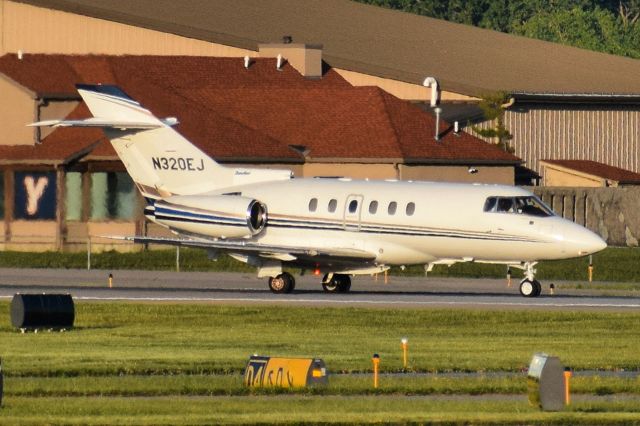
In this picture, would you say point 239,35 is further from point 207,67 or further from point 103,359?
point 103,359

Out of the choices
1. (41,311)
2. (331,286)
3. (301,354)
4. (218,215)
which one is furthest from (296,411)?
(331,286)

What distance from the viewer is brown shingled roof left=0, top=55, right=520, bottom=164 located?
218ft

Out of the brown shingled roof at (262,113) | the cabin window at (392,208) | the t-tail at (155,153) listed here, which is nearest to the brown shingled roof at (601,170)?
the brown shingled roof at (262,113)

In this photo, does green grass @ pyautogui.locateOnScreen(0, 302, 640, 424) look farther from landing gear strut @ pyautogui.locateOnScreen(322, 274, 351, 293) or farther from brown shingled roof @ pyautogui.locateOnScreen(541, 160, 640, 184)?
brown shingled roof @ pyautogui.locateOnScreen(541, 160, 640, 184)

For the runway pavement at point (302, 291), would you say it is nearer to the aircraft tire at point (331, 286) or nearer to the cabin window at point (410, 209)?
the aircraft tire at point (331, 286)

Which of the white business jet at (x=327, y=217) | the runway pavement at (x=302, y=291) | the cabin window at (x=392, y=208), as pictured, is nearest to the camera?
the runway pavement at (x=302, y=291)

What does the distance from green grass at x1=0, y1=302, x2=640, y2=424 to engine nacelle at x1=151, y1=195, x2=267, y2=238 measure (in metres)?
5.30

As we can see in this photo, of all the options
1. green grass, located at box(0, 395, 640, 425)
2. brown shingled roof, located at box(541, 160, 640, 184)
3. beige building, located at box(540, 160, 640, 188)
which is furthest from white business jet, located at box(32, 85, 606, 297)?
brown shingled roof, located at box(541, 160, 640, 184)

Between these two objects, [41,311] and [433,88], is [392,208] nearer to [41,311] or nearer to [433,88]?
[41,311]

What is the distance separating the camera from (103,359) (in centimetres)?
2973

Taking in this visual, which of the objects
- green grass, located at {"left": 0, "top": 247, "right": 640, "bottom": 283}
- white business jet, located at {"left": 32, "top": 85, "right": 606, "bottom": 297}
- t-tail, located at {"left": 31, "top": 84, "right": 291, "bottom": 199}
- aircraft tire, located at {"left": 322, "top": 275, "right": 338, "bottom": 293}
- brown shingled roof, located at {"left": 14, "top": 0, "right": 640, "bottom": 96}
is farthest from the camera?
brown shingled roof, located at {"left": 14, "top": 0, "right": 640, "bottom": 96}

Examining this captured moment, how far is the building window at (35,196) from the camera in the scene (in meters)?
64.2

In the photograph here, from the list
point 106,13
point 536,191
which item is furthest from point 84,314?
point 106,13

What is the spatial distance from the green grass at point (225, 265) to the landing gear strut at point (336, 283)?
9.46m
